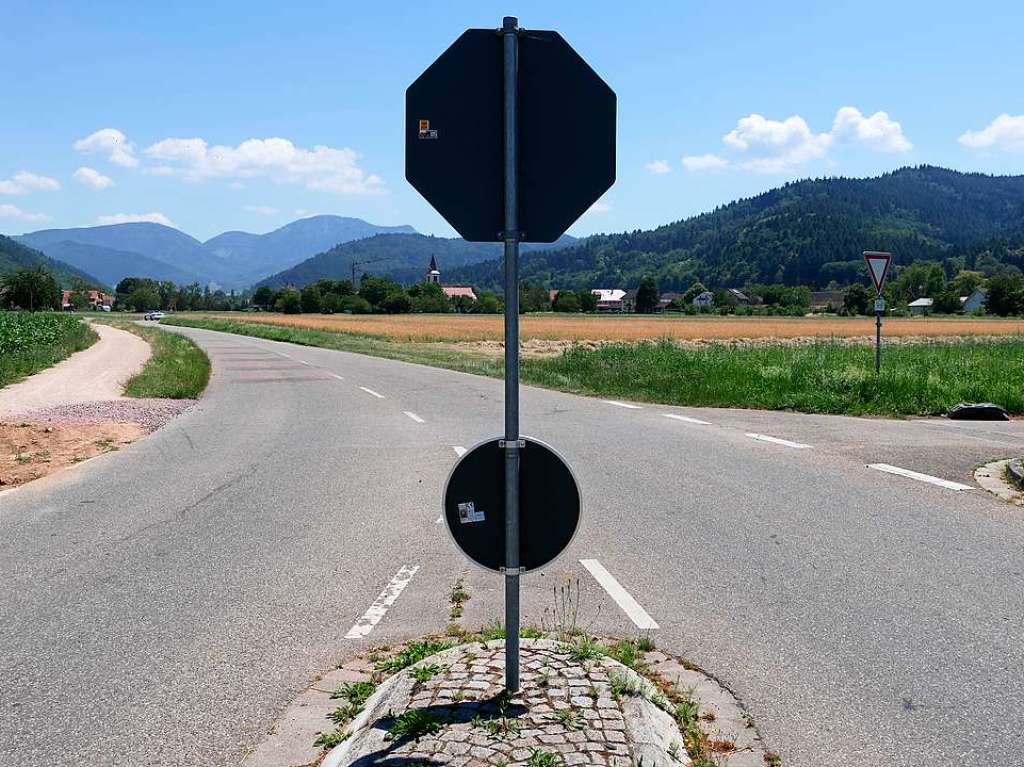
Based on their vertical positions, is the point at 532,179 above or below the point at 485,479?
above

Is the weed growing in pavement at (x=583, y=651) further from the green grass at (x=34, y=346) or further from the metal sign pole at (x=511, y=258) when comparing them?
the green grass at (x=34, y=346)

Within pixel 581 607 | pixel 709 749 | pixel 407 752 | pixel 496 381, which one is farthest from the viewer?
pixel 496 381

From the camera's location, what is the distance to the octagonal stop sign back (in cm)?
354

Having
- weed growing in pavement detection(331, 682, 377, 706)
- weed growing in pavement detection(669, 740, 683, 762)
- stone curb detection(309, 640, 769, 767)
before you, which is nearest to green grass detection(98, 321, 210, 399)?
weed growing in pavement detection(331, 682, 377, 706)

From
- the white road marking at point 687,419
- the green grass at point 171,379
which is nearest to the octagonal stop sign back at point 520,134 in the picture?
the white road marking at point 687,419

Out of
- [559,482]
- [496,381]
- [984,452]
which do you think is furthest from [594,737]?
[496,381]

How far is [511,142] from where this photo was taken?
3.49 m

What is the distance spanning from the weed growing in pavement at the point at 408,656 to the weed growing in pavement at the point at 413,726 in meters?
0.73

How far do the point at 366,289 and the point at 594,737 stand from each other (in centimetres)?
15815

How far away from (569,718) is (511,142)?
215 centimetres

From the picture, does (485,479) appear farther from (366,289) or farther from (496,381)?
(366,289)

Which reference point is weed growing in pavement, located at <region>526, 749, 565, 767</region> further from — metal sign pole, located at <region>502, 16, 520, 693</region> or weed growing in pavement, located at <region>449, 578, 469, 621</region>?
weed growing in pavement, located at <region>449, 578, 469, 621</region>

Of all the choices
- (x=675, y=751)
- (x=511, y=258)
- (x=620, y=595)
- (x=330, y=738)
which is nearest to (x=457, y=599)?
(x=620, y=595)

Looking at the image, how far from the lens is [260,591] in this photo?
5.80 meters
